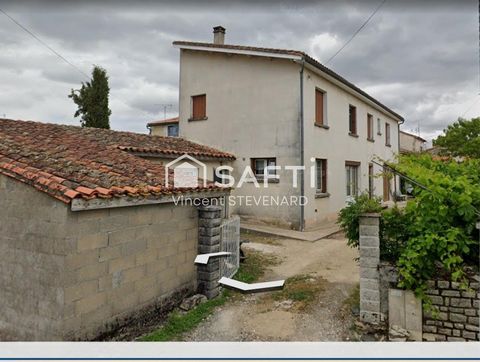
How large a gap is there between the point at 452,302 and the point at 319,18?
483 centimetres

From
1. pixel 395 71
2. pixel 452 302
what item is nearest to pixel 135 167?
pixel 452 302

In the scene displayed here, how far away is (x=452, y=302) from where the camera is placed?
4.14m

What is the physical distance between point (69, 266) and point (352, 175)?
1455cm

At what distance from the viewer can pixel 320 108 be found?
1300 centimetres

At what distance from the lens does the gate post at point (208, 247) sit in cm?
604

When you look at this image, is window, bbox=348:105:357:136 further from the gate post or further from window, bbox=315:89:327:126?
the gate post

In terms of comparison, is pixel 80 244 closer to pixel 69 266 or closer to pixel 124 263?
pixel 69 266

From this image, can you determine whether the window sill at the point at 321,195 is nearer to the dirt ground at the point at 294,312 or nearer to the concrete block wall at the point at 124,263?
the dirt ground at the point at 294,312

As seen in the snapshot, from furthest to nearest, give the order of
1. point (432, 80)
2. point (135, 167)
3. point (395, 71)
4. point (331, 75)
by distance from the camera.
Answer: point (331, 75) < point (432, 80) < point (395, 71) < point (135, 167)

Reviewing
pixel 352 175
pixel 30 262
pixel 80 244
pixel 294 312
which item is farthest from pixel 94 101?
pixel 294 312

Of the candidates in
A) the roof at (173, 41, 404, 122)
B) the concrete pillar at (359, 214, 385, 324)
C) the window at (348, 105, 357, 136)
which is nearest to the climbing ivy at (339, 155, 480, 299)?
the concrete pillar at (359, 214, 385, 324)

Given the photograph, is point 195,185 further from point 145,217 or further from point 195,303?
point 195,303

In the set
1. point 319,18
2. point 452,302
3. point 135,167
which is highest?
point 319,18
